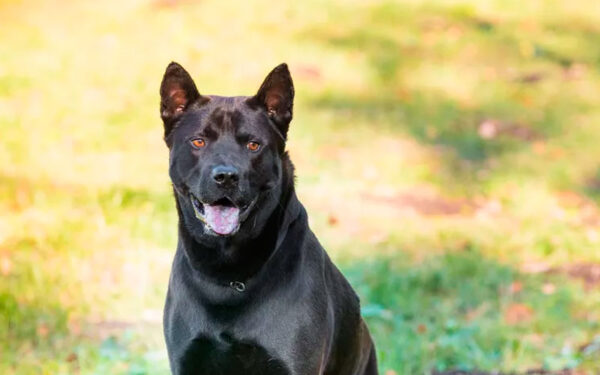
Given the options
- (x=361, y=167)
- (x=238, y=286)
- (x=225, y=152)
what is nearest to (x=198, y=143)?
(x=225, y=152)

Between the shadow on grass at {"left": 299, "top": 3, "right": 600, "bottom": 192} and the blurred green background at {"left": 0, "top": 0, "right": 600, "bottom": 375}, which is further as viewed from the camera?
the shadow on grass at {"left": 299, "top": 3, "right": 600, "bottom": 192}

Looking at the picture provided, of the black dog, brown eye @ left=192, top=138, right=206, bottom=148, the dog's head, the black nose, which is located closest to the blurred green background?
the black dog

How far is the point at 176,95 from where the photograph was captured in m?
5.12

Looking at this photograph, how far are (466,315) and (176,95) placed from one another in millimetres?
3986

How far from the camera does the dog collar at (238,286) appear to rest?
497cm

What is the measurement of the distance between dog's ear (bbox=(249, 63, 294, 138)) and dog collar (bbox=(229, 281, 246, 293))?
2.31 feet

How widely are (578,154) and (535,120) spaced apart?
1247 millimetres

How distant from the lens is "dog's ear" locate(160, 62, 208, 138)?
5090 millimetres

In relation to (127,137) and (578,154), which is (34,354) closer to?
(127,137)

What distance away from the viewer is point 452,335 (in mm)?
7816

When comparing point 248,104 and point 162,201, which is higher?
point 248,104

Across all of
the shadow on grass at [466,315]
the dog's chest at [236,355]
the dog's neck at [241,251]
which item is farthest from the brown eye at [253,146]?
the shadow on grass at [466,315]

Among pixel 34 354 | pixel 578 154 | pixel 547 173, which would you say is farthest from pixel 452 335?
pixel 578 154

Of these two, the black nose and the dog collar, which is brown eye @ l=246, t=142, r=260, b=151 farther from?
the dog collar
